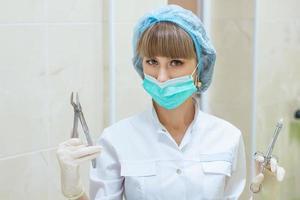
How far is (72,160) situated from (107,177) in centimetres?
14

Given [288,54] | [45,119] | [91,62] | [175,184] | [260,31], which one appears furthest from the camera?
[288,54]

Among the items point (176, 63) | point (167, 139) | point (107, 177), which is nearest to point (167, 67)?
point (176, 63)

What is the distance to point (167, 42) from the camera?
1.17m

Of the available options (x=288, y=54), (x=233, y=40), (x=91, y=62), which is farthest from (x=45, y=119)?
(x=288, y=54)

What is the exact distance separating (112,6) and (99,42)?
0.12 metres

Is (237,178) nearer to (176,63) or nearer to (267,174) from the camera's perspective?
(267,174)

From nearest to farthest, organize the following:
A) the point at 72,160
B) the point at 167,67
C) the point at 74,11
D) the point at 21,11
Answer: the point at 72,160 < the point at 167,67 < the point at 21,11 < the point at 74,11

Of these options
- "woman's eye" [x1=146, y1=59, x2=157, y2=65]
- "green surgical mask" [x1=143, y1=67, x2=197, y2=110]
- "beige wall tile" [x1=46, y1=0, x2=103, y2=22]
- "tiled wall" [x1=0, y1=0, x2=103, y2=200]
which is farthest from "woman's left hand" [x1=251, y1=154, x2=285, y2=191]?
"beige wall tile" [x1=46, y1=0, x2=103, y2=22]

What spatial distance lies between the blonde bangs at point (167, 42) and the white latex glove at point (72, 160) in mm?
267

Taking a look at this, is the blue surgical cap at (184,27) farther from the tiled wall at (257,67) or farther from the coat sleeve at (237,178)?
the tiled wall at (257,67)

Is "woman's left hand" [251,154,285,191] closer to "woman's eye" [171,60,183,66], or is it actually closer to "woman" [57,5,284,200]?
"woman" [57,5,284,200]

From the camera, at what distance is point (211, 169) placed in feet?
3.96

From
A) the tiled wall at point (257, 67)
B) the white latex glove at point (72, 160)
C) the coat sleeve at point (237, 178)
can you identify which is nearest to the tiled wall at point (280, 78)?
the tiled wall at point (257, 67)

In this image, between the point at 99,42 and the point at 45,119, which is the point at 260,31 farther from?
the point at 45,119
